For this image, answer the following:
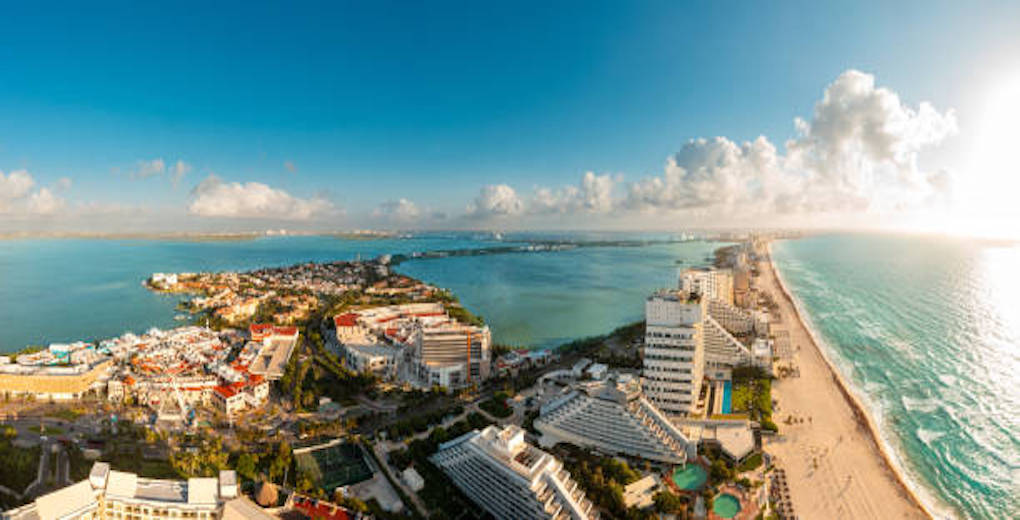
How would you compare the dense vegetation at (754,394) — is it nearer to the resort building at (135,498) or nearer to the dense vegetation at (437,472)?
the dense vegetation at (437,472)

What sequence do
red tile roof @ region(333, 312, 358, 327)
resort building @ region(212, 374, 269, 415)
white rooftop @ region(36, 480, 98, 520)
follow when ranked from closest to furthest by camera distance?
white rooftop @ region(36, 480, 98, 520)
resort building @ region(212, 374, 269, 415)
red tile roof @ region(333, 312, 358, 327)

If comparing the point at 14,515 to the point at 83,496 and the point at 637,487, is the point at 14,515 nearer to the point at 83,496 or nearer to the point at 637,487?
the point at 83,496

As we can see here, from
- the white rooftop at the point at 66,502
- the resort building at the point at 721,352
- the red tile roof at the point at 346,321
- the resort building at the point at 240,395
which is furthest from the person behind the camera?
the red tile roof at the point at 346,321

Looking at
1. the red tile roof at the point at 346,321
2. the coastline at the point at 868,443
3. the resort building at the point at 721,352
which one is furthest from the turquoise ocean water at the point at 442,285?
the coastline at the point at 868,443

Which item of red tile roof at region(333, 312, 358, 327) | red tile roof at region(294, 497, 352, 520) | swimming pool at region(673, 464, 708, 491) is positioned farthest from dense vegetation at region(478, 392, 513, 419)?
red tile roof at region(333, 312, 358, 327)

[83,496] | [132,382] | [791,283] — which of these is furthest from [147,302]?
[791,283]

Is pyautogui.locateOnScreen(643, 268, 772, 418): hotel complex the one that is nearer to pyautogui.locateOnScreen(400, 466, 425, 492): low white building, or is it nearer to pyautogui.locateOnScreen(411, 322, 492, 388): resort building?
pyautogui.locateOnScreen(411, 322, 492, 388): resort building
